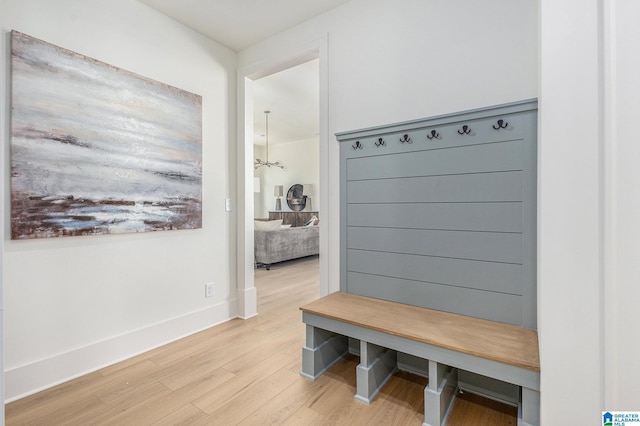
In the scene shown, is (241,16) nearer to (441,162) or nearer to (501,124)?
(441,162)

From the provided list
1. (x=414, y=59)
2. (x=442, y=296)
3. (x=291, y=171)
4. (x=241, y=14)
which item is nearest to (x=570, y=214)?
(x=442, y=296)

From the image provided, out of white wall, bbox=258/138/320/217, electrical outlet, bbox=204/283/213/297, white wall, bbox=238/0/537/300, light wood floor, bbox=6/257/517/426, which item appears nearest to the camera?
light wood floor, bbox=6/257/517/426

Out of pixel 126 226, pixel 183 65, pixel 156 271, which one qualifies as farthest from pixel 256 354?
pixel 183 65

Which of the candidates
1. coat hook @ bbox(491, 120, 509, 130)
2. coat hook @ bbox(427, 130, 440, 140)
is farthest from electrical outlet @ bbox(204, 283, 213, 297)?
coat hook @ bbox(491, 120, 509, 130)

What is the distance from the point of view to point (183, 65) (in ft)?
8.07

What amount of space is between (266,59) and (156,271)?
6.61 feet

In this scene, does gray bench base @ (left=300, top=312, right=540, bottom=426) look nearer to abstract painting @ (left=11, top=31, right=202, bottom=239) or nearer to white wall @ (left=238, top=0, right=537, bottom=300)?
white wall @ (left=238, top=0, right=537, bottom=300)

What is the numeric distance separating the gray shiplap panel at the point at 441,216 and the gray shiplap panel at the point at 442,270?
192 mm

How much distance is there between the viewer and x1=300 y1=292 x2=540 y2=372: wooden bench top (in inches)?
49.7

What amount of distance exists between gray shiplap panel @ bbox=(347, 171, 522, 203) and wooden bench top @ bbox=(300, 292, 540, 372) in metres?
0.65

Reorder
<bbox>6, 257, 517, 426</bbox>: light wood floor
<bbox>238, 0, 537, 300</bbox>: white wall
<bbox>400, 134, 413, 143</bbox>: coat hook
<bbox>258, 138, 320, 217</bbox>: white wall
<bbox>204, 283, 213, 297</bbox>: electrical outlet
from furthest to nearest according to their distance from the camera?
<bbox>258, 138, 320, 217</bbox>: white wall < <bbox>204, 283, 213, 297</bbox>: electrical outlet < <bbox>400, 134, 413, 143</bbox>: coat hook < <bbox>238, 0, 537, 300</bbox>: white wall < <bbox>6, 257, 517, 426</bbox>: light wood floor

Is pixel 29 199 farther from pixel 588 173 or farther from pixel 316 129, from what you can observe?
pixel 316 129

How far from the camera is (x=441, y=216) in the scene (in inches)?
68.8

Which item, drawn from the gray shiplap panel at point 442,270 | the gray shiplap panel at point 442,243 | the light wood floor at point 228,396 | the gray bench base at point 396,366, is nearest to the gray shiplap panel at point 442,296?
the gray shiplap panel at point 442,270
